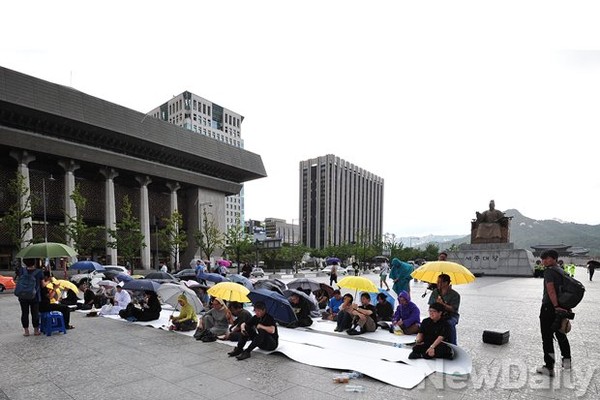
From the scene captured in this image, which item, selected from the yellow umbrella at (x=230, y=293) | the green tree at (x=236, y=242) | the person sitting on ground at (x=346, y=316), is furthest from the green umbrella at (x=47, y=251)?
the green tree at (x=236, y=242)

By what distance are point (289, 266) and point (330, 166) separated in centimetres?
7779

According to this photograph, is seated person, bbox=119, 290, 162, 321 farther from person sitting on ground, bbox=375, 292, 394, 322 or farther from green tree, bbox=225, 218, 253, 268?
green tree, bbox=225, 218, 253, 268

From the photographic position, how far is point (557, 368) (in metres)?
6.31

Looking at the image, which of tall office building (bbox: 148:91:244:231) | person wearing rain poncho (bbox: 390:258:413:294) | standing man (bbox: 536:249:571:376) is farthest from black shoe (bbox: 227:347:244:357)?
tall office building (bbox: 148:91:244:231)

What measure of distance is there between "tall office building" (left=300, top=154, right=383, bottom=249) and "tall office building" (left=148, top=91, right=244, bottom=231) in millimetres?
32639

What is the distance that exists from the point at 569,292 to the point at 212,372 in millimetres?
5907

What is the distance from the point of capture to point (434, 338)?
22.0 ft

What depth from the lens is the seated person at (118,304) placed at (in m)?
12.6

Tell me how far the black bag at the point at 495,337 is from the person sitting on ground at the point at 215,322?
19.2ft

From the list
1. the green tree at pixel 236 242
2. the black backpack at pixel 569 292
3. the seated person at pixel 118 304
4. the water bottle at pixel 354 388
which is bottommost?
the green tree at pixel 236 242

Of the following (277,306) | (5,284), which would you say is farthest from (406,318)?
(5,284)

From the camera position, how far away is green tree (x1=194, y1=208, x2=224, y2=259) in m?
52.8

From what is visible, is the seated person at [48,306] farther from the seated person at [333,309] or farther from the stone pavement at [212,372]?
the seated person at [333,309]

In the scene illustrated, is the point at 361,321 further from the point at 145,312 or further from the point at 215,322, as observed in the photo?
the point at 145,312
